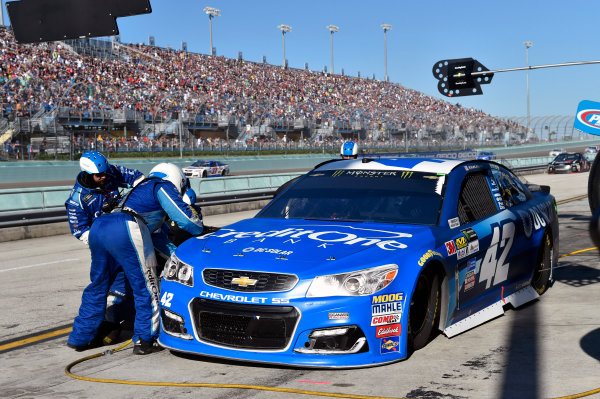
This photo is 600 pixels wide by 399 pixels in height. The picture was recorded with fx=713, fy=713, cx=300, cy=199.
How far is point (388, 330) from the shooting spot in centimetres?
451

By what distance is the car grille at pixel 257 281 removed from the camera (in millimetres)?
4414

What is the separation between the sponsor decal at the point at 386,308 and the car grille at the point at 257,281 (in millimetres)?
521

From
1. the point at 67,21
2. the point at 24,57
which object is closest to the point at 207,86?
the point at 24,57

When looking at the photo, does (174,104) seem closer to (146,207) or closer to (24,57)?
(24,57)

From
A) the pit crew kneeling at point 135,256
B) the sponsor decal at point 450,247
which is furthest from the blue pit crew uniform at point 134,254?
the sponsor decal at point 450,247

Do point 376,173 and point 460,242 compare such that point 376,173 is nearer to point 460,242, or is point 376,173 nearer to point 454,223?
point 454,223

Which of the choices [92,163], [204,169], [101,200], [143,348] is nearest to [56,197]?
[101,200]

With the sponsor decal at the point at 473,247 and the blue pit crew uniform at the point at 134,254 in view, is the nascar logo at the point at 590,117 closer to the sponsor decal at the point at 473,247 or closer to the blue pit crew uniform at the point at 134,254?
the sponsor decal at the point at 473,247

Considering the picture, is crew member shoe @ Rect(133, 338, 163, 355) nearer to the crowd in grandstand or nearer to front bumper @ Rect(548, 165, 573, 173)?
the crowd in grandstand

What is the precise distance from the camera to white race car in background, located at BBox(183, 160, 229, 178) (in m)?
40.7

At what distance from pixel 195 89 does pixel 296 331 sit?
55116 mm

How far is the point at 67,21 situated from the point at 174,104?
39.9 metres

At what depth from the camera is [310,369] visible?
457 centimetres

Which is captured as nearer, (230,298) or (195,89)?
(230,298)
